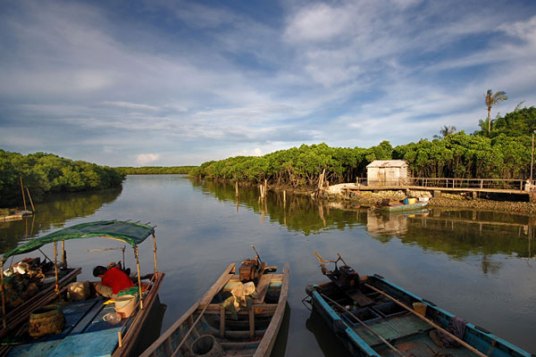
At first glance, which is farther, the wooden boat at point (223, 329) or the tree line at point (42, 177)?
the tree line at point (42, 177)

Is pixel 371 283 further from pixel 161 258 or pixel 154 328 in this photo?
pixel 161 258

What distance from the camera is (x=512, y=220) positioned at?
2395 cm

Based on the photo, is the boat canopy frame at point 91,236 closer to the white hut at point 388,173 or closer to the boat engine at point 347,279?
the boat engine at point 347,279

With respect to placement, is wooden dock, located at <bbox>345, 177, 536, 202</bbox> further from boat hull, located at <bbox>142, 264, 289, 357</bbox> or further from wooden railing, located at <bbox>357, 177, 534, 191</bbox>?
boat hull, located at <bbox>142, 264, 289, 357</bbox>

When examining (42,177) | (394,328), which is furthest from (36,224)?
(394,328)

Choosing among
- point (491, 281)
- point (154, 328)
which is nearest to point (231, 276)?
point (154, 328)

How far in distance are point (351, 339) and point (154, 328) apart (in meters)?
6.49

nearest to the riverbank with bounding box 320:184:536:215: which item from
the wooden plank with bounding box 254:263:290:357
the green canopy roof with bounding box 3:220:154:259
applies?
the wooden plank with bounding box 254:263:290:357

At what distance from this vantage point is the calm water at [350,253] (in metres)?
9.95

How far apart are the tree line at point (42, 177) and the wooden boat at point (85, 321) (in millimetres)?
32873

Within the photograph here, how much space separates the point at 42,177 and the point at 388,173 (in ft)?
169

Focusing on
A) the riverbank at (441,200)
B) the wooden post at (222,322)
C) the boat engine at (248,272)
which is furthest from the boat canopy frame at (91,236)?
the riverbank at (441,200)

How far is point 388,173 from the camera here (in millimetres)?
37125

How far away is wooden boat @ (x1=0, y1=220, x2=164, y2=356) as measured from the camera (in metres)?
6.70
